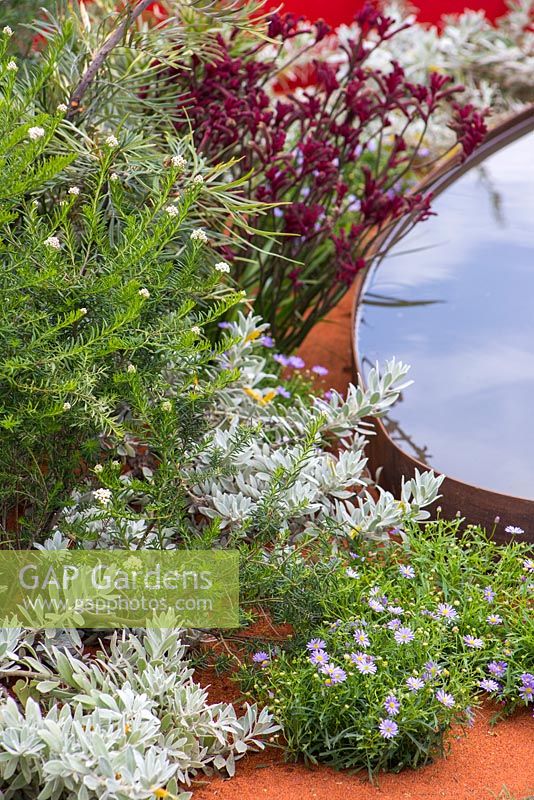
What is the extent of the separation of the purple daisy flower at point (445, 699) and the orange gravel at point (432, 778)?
153 millimetres

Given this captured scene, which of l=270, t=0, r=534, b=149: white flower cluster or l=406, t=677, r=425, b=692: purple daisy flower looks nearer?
l=406, t=677, r=425, b=692: purple daisy flower

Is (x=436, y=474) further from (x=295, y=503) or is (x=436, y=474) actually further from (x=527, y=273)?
(x=527, y=273)

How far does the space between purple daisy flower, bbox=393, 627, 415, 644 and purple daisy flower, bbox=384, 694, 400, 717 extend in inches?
5.7

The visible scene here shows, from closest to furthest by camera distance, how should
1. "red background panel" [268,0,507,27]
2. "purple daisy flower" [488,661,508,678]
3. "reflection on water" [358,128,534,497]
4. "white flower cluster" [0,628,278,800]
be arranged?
"white flower cluster" [0,628,278,800]
"purple daisy flower" [488,661,508,678]
"reflection on water" [358,128,534,497]
"red background panel" [268,0,507,27]

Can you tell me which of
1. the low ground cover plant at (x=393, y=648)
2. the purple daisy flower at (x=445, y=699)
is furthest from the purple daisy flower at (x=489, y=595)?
the purple daisy flower at (x=445, y=699)

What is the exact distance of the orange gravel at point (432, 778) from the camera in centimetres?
174

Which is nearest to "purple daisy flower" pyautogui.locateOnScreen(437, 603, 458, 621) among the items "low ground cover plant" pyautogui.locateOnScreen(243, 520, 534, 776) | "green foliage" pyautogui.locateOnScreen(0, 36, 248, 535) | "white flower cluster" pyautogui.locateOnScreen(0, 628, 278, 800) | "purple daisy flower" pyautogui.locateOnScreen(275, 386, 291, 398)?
"low ground cover plant" pyautogui.locateOnScreen(243, 520, 534, 776)

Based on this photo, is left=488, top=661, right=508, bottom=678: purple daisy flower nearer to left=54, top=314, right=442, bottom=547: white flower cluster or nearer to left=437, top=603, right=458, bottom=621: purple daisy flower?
left=437, top=603, right=458, bottom=621: purple daisy flower

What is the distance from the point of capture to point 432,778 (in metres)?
1.79

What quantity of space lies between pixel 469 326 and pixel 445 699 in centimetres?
149

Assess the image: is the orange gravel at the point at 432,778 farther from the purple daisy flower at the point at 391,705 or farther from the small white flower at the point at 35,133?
the small white flower at the point at 35,133

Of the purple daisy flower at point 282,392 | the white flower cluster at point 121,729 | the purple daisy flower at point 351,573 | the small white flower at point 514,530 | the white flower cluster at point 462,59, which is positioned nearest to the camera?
the white flower cluster at point 121,729

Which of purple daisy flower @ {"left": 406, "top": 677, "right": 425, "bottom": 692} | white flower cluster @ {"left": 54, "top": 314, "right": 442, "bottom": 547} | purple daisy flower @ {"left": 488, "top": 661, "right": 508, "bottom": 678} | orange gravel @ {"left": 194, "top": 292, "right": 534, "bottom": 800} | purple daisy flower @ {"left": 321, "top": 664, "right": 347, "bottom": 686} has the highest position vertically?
white flower cluster @ {"left": 54, "top": 314, "right": 442, "bottom": 547}

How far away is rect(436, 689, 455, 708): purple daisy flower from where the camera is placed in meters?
1.74
